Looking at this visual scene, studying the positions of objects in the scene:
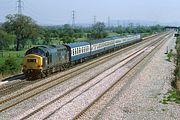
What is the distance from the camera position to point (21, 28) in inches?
3629

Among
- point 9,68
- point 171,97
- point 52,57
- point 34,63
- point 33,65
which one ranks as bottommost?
point 171,97

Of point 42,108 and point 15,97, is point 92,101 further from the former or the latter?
point 15,97

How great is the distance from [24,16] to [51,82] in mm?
70947

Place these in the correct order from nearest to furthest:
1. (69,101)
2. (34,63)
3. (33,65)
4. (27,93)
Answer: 1. (69,101)
2. (27,93)
3. (34,63)
4. (33,65)

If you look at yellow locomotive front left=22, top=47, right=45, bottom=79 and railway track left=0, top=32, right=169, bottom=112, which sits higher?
yellow locomotive front left=22, top=47, right=45, bottom=79

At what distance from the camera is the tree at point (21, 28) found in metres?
91.1

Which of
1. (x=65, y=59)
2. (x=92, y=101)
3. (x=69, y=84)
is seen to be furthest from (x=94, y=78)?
(x=92, y=101)

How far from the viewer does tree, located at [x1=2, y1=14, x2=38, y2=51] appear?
9112cm

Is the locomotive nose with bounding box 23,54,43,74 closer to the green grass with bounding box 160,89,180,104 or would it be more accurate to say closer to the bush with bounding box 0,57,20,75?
the bush with bounding box 0,57,20,75

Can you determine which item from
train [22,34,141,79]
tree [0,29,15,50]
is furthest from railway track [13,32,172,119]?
tree [0,29,15,50]

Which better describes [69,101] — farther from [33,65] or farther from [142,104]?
[33,65]

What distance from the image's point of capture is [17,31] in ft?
303

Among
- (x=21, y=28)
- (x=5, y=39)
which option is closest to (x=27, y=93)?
(x=5, y=39)

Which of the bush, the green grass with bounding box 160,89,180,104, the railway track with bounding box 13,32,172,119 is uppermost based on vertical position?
the bush
